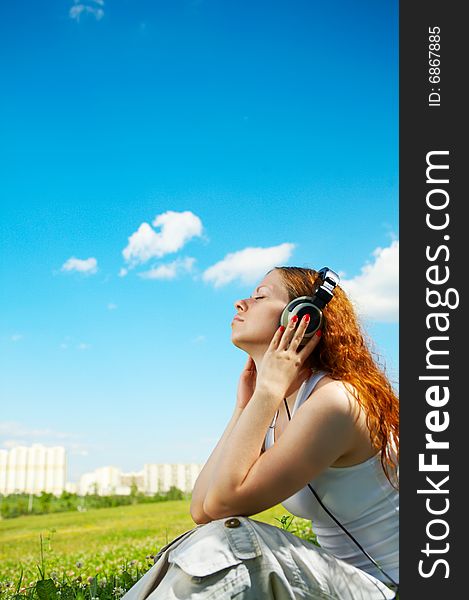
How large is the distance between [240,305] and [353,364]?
381 millimetres

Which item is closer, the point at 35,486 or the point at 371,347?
the point at 371,347

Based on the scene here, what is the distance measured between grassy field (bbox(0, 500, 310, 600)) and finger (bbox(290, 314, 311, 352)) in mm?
1206

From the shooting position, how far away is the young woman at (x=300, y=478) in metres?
1.57

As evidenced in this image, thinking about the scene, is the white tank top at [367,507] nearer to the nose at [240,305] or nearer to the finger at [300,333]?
the finger at [300,333]

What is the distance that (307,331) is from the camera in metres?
1.98

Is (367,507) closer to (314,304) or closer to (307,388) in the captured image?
(307,388)

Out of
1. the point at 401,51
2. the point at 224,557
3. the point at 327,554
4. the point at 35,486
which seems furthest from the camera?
the point at 35,486

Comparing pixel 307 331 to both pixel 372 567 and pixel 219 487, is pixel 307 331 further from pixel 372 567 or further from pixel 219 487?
pixel 372 567

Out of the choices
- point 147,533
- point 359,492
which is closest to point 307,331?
point 359,492

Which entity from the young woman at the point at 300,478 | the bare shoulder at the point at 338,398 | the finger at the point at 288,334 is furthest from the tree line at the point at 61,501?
the bare shoulder at the point at 338,398

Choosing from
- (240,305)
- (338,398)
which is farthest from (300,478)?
(240,305)

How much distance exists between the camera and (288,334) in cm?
194

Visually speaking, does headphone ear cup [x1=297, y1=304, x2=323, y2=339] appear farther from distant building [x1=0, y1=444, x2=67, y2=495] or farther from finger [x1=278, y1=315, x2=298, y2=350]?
distant building [x1=0, y1=444, x2=67, y2=495]

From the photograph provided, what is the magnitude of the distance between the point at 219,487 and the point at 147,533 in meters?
4.47
